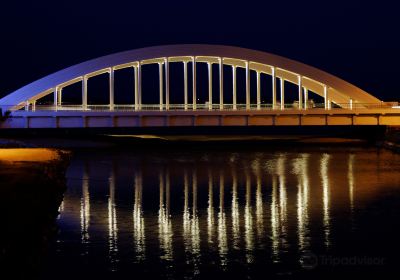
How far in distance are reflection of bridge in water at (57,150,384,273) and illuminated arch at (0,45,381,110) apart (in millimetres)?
24273

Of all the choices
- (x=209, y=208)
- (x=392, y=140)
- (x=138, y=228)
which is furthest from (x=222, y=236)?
(x=392, y=140)

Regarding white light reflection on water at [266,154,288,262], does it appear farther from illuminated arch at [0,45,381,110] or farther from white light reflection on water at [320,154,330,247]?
illuminated arch at [0,45,381,110]

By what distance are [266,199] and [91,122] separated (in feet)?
115

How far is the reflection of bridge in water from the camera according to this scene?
17.0 meters

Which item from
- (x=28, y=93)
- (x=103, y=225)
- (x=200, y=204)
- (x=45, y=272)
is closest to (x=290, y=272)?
(x=45, y=272)

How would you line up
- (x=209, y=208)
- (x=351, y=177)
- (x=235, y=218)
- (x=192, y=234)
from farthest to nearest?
(x=351, y=177) → (x=209, y=208) → (x=235, y=218) → (x=192, y=234)

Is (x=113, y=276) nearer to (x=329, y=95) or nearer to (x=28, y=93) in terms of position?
(x=28, y=93)

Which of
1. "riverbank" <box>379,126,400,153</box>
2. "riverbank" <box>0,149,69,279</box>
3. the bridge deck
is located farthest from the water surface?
the bridge deck

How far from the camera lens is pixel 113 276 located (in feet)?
46.2

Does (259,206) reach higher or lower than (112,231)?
higher

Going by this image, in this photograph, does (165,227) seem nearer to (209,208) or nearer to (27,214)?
(27,214)

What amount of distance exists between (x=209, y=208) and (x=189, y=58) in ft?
145

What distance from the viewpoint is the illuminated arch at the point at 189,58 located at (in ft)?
205

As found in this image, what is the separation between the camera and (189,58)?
218 feet
